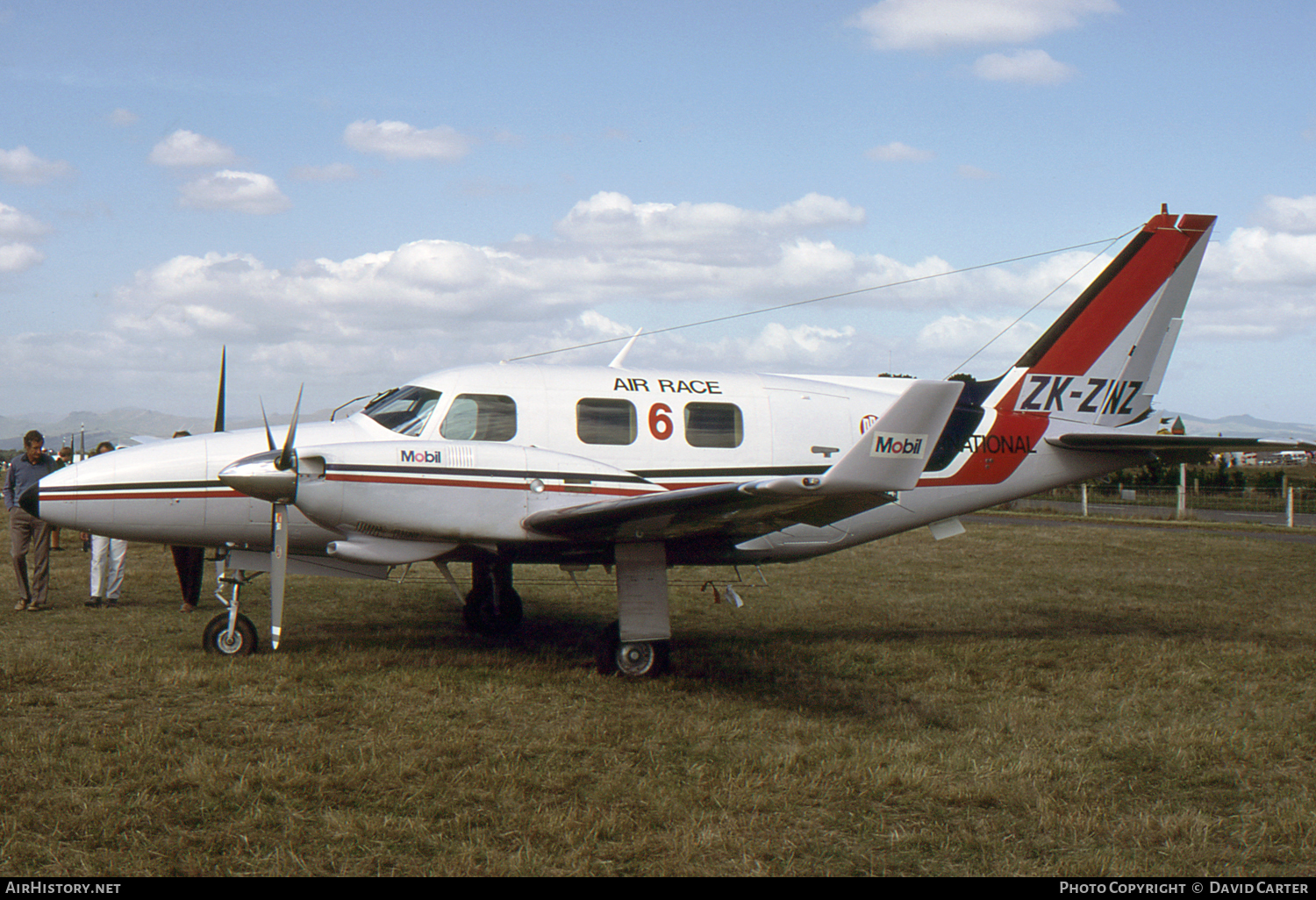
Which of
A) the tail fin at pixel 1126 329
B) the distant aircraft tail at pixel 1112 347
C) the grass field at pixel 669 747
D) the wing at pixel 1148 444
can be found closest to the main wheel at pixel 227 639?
the grass field at pixel 669 747

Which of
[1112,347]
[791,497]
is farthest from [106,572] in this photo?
[1112,347]

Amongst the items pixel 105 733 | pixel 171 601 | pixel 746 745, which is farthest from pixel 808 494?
pixel 171 601

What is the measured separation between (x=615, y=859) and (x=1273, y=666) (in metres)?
7.16

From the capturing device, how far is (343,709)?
6695 millimetres

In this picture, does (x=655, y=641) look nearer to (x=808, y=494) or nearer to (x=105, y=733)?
(x=808, y=494)

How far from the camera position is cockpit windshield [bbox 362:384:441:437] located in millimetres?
8297

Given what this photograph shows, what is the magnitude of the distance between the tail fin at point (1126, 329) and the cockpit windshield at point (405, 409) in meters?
6.43

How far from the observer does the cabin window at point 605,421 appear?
342 inches

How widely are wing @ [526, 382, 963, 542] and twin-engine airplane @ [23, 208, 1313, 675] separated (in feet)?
0.06

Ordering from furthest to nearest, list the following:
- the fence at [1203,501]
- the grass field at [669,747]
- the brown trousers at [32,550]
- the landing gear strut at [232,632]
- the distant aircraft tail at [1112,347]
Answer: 1. the fence at [1203,501]
2. the brown trousers at [32,550]
3. the distant aircraft tail at [1112,347]
4. the landing gear strut at [232,632]
5. the grass field at [669,747]

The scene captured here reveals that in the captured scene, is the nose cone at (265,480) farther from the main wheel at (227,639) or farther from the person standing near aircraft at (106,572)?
the person standing near aircraft at (106,572)

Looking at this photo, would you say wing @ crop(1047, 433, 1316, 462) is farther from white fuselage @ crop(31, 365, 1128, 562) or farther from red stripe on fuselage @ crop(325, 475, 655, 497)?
red stripe on fuselage @ crop(325, 475, 655, 497)

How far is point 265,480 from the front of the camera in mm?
7023

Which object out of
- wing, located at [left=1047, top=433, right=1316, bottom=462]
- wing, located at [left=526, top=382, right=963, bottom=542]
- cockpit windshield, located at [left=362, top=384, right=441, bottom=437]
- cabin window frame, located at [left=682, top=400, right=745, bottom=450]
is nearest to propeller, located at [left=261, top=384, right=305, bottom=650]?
cockpit windshield, located at [left=362, top=384, right=441, bottom=437]
